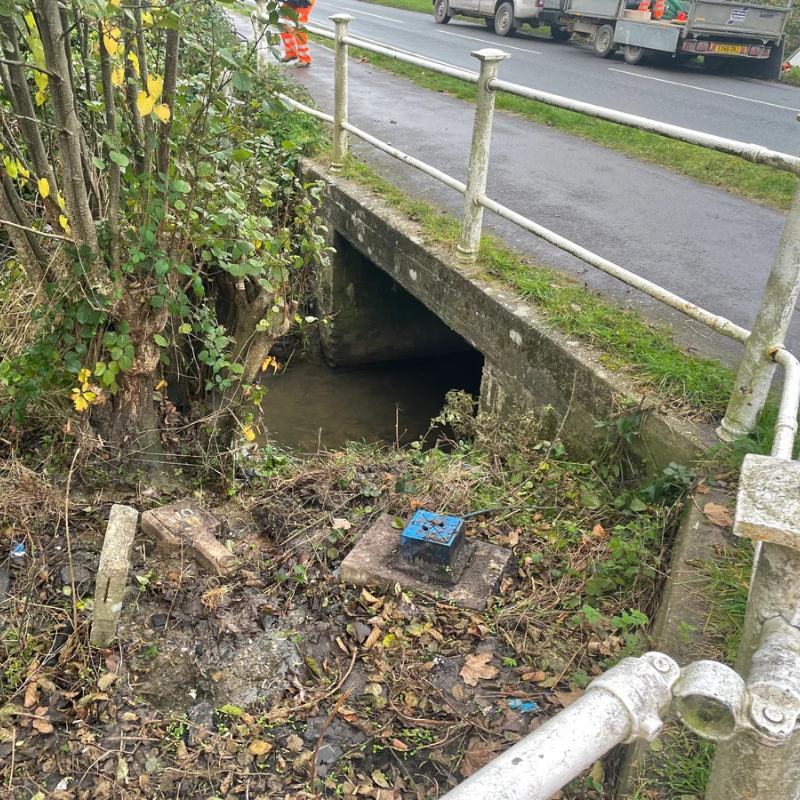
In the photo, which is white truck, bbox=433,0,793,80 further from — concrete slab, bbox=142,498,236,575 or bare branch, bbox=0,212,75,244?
concrete slab, bbox=142,498,236,575

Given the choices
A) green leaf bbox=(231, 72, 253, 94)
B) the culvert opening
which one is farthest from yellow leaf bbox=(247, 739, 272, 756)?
the culvert opening

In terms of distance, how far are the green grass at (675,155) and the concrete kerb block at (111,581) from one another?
15.2 feet

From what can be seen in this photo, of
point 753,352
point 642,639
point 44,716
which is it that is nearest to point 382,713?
point 642,639

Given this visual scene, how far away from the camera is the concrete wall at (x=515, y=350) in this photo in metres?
3.31

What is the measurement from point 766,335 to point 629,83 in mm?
10549

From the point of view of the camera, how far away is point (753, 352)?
2943mm

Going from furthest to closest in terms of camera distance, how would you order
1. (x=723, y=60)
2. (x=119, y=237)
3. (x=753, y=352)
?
(x=723, y=60)
(x=119, y=237)
(x=753, y=352)

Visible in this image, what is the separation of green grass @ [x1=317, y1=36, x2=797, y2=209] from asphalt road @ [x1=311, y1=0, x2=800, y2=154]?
1152 millimetres

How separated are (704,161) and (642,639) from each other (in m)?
5.98

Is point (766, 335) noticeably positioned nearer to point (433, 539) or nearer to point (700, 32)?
point (433, 539)

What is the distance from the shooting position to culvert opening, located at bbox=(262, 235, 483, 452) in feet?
21.7

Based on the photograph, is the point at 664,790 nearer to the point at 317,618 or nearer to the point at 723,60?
the point at 317,618

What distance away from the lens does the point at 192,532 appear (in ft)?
10.6

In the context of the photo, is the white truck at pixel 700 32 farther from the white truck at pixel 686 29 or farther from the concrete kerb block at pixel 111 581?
the concrete kerb block at pixel 111 581
